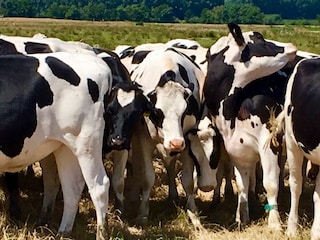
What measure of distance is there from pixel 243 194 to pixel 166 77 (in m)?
1.76

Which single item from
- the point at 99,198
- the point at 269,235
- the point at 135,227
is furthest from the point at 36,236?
the point at 269,235

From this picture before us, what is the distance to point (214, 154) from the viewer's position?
28.8 feet

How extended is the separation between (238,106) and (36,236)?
2.99m

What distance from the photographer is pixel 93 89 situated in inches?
281

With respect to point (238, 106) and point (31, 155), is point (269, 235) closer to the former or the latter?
point (238, 106)

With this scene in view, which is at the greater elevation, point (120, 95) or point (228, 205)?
point (120, 95)

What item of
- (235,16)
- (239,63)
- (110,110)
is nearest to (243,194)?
(239,63)

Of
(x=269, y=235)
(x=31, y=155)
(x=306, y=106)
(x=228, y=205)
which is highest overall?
(x=306, y=106)

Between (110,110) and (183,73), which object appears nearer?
(110,110)

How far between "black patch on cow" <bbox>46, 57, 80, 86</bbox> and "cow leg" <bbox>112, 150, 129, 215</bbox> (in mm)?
1563

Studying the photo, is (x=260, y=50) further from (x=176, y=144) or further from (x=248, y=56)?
(x=176, y=144)

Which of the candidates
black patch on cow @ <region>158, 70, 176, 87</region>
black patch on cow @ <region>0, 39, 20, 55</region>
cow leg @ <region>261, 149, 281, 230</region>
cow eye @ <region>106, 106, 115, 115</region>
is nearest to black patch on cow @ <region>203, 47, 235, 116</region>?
black patch on cow @ <region>158, 70, 176, 87</region>

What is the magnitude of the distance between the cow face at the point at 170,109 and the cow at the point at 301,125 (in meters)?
1.13

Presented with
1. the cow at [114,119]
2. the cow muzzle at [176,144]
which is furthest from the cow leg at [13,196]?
the cow muzzle at [176,144]
